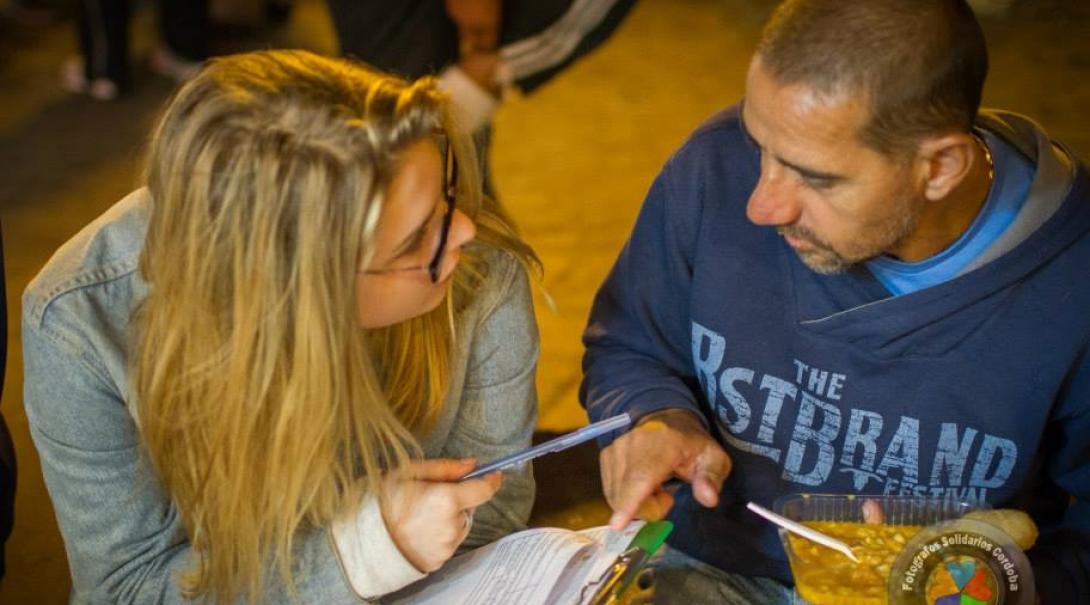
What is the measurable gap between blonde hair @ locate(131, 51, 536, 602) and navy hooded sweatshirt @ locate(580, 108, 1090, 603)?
0.33m

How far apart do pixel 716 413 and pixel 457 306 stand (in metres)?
0.37

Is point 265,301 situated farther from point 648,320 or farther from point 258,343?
point 648,320

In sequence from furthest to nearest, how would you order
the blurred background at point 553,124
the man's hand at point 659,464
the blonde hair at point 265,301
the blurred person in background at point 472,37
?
the blurred background at point 553,124, the blurred person in background at point 472,37, the man's hand at point 659,464, the blonde hair at point 265,301

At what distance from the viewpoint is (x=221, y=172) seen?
1146mm

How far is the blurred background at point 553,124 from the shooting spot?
2938 millimetres

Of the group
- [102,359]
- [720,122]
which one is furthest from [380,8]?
[102,359]

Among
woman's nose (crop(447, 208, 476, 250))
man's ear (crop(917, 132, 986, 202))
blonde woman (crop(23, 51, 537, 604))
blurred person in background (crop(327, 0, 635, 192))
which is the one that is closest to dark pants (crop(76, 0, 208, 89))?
blurred person in background (crop(327, 0, 635, 192))

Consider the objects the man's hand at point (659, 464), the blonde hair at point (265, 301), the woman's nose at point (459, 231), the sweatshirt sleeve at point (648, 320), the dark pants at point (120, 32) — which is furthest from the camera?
the dark pants at point (120, 32)

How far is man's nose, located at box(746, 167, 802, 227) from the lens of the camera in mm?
1396

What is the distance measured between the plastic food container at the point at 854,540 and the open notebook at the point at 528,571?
17cm

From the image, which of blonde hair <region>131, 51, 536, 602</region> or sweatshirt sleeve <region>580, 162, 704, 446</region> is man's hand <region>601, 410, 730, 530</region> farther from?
blonde hair <region>131, 51, 536, 602</region>

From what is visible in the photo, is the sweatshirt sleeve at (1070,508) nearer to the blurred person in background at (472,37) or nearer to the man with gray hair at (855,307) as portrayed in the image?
the man with gray hair at (855,307)

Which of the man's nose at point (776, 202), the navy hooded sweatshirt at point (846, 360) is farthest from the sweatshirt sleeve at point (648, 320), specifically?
the man's nose at point (776, 202)

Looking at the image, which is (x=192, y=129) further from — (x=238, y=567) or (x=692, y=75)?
(x=692, y=75)
